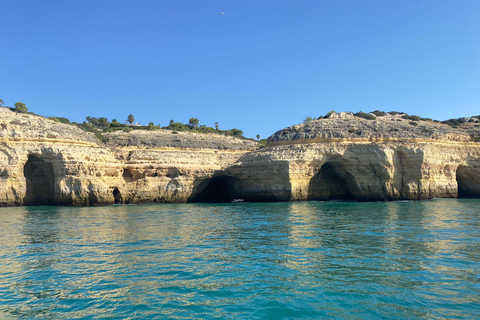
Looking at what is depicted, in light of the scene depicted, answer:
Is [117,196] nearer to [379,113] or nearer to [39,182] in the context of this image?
[39,182]

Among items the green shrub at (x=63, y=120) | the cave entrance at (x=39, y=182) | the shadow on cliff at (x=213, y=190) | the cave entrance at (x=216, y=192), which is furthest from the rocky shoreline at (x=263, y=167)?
the green shrub at (x=63, y=120)

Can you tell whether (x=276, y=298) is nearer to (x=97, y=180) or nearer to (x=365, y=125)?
(x=97, y=180)

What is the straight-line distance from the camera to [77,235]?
44.3ft

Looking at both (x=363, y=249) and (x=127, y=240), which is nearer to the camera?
(x=363, y=249)

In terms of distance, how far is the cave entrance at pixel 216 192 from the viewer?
35.1m

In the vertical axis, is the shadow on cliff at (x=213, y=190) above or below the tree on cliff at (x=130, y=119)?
below

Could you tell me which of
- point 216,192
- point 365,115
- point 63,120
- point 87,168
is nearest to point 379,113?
point 365,115

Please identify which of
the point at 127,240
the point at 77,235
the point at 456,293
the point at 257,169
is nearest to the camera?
the point at 456,293

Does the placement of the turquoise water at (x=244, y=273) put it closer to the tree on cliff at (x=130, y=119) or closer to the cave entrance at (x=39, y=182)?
the cave entrance at (x=39, y=182)

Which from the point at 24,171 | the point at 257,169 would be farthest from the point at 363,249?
the point at 24,171

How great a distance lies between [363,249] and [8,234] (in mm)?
13822

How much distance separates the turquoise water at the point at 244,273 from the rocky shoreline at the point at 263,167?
15.3m

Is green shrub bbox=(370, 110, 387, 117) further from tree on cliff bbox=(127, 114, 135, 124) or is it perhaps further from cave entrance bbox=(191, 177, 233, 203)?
tree on cliff bbox=(127, 114, 135, 124)

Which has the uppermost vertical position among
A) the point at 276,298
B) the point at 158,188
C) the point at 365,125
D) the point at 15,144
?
the point at 365,125
